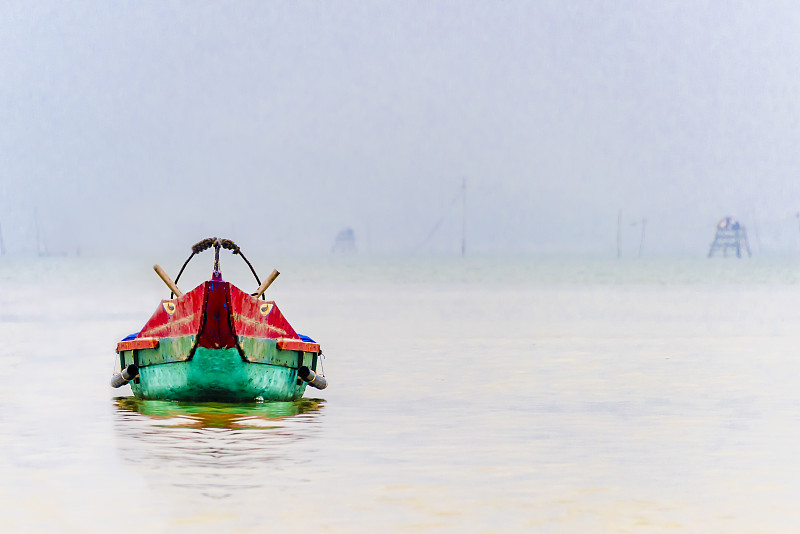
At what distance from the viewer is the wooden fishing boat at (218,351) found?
22750 millimetres

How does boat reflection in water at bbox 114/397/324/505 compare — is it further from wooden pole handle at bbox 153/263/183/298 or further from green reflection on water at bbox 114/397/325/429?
wooden pole handle at bbox 153/263/183/298

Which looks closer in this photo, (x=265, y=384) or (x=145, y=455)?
(x=145, y=455)

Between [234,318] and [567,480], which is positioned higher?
[234,318]

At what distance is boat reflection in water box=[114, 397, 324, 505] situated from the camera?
51.9 ft

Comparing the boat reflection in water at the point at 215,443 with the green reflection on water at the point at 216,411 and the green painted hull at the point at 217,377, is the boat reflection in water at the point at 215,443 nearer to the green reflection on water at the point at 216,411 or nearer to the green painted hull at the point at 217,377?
the green reflection on water at the point at 216,411

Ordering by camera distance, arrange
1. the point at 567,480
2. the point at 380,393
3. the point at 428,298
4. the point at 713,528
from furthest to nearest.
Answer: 1. the point at 428,298
2. the point at 380,393
3. the point at 567,480
4. the point at 713,528

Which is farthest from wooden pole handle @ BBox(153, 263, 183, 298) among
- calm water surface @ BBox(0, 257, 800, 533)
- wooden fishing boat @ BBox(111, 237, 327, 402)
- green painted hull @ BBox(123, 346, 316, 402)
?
calm water surface @ BBox(0, 257, 800, 533)

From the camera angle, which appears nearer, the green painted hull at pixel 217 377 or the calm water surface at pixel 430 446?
the calm water surface at pixel 430 446

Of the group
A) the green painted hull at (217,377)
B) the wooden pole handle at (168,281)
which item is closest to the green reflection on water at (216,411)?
the green painted hull at (217,377)

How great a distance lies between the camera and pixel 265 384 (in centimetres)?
2358

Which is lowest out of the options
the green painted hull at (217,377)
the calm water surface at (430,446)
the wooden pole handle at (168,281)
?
the calm water surface at (430,446)

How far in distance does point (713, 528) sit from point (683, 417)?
30.1ft

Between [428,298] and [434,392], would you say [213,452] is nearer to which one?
[434,392]

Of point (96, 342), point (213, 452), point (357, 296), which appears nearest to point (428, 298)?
point (357, 296)
